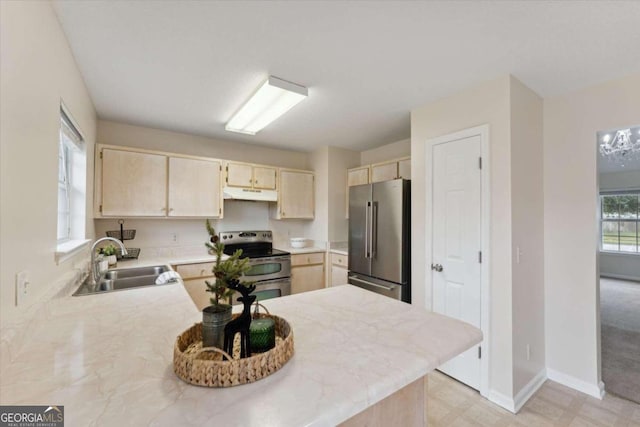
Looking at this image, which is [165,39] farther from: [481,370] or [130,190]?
[481,370]

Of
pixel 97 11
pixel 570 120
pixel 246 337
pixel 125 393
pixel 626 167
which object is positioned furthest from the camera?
pixel 626 167

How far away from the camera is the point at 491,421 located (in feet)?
6.13

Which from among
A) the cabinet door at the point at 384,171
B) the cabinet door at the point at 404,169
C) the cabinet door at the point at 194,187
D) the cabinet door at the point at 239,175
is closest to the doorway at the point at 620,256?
the cabinet door at the point at 404,169

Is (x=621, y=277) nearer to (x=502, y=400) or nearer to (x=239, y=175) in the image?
(x=502, y=400)

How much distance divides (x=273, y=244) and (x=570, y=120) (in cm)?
361

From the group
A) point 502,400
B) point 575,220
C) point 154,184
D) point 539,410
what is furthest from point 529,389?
point 154,184

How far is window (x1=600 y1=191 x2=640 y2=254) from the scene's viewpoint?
6117mm

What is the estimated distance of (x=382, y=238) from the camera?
296 centimetres

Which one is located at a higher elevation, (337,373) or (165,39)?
(165,39)

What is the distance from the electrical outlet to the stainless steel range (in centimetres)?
217

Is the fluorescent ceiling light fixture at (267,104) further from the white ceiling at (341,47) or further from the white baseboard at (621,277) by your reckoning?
the white baseboard at (621,277)

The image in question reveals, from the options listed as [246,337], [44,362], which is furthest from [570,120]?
[44,362]

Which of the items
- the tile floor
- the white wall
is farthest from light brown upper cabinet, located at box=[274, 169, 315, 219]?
the white wall

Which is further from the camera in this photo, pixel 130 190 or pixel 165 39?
pixel 130 190
